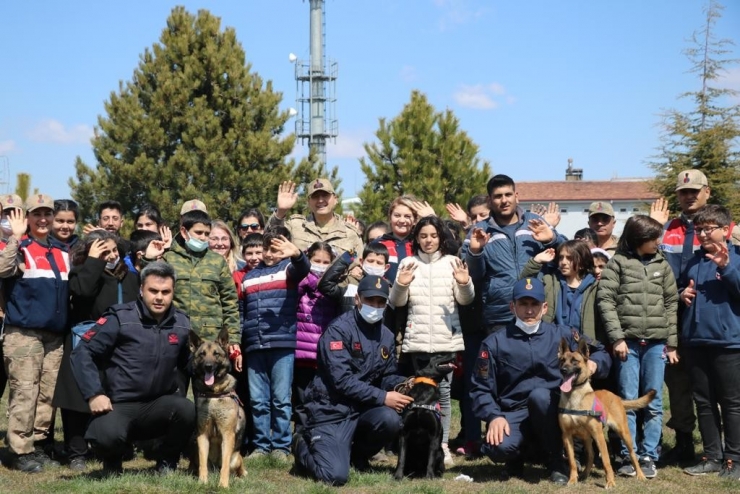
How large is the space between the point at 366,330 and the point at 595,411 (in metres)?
2.05

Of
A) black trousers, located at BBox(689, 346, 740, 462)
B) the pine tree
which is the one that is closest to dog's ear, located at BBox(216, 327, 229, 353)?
black trousers, located at BBox(689, 346, 740, 462)

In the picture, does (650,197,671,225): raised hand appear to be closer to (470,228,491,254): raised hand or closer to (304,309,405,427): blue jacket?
(470,228,491,254): raised hand

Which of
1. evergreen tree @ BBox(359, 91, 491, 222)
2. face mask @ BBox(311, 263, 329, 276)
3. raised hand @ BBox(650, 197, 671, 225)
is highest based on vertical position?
evergreen tree @ BBox(359, 91, 491, 222)

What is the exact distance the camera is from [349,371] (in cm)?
679

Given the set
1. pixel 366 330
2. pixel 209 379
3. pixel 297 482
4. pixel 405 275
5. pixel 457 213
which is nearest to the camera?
pixel 209 379

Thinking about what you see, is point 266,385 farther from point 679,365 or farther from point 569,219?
point 569,219

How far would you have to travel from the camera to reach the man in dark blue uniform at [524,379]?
6.59 metres

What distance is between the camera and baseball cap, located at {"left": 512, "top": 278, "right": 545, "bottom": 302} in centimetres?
669

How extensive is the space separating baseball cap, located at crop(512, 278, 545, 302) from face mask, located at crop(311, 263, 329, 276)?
77.8 inches

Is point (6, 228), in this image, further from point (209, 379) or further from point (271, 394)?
point (271, 394)

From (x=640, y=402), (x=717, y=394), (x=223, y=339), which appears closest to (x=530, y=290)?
(x=640, y=402)

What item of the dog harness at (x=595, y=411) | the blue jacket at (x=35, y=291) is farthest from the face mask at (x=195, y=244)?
the dog harness at (x=595, y=411)

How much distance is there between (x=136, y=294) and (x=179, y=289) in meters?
0.45

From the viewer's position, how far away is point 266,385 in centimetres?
762
